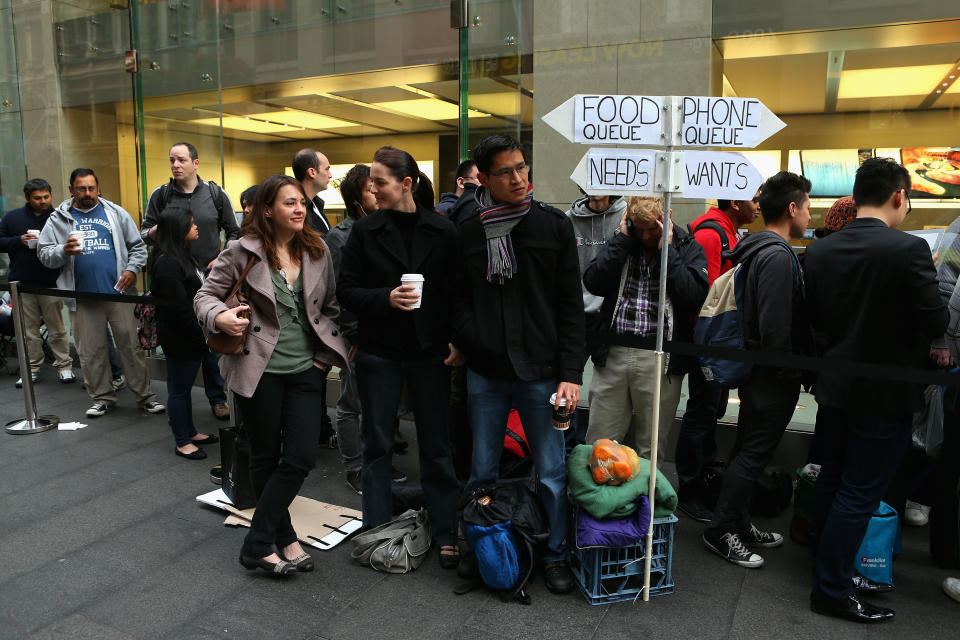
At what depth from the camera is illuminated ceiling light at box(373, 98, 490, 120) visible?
6540 mm

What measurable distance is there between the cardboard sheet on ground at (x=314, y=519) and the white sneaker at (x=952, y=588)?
9.69 feet

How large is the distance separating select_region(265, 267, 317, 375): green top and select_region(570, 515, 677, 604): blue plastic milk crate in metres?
1.61

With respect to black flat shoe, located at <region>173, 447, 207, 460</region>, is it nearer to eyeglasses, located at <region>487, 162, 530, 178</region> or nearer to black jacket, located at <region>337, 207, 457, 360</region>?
black jacket, located at <region>337, 207, 457, 360</region>

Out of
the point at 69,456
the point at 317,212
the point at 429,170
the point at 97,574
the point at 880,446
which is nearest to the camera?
the point at 880,446

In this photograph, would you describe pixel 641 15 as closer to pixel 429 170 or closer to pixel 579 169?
pixel 429 170

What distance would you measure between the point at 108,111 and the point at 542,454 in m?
7.77

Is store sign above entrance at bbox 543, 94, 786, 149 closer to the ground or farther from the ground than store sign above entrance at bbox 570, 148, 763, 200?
farther from the ground

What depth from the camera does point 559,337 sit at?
339cm

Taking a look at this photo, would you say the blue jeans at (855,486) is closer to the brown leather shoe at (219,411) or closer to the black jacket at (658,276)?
the black jacket at (658,276)

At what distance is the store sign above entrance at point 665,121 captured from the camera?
3156mm

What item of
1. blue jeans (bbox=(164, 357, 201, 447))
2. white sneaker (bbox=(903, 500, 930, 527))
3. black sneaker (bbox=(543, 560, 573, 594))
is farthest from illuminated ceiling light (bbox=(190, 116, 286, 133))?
white sneaker (bbox=(903, 500, 930, 527))

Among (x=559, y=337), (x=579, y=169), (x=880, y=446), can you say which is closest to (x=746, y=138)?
(x=579, y=169)

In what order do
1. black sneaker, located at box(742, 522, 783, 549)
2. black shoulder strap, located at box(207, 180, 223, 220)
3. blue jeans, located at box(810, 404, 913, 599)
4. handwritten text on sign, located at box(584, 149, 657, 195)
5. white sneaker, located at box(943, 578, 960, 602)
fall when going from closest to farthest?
1. blue jeans, located at box(810, 404, 913, 599)
2. handwritten text on sign, located at box(584, 149, 657, 195)
3. white sneaker, located at box(943, 578, 960, 602)
4. black sneaker, located at box(742, 522, 783, 549)
5. black shoulder strap, located at box(207, 180, 223, 220)

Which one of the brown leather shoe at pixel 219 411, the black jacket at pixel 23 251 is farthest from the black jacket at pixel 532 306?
A: the black jacket at pixel 23 251
